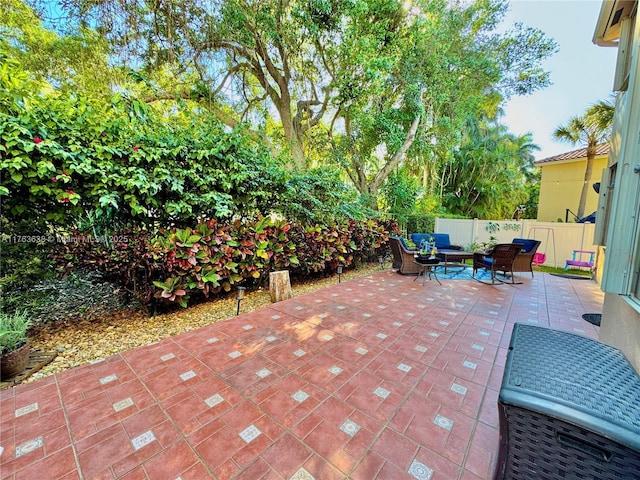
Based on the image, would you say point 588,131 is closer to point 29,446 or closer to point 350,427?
point 350,427

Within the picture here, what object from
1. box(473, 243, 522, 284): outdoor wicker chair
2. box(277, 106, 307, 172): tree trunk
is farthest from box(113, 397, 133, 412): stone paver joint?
box(277, 106, 307, 172): tree trunk

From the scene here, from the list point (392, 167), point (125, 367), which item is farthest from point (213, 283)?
point (392, 167)

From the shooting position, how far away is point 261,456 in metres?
1.59

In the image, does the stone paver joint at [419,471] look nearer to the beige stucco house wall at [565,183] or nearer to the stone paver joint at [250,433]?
the stone paver joint at [250,433]

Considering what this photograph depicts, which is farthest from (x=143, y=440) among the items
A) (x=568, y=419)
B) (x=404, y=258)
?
(x=404, y=258)

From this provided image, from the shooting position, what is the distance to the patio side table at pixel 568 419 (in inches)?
34.1

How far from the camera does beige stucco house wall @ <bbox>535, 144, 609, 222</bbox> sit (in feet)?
39.2

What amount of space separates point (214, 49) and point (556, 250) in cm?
1115

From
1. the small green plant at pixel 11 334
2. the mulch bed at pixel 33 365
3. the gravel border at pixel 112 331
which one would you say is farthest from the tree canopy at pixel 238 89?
the mulch bed at pixel 33 365

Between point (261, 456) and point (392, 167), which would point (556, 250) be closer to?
point (392, 167)

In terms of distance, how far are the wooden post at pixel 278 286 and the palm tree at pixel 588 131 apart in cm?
1256

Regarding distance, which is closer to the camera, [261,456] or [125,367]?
[261,456]

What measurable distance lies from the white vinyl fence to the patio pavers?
6.06m

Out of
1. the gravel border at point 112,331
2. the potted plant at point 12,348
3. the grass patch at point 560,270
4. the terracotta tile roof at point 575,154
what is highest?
the terracotta tile roof at point 575,154
